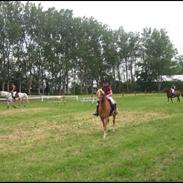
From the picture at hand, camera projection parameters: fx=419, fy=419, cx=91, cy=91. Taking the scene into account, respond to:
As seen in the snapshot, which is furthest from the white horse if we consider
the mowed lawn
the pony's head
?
the pony's head

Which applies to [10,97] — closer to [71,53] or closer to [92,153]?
[92,153]

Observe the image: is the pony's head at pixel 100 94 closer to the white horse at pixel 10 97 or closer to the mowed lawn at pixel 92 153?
the mowed lawn at pixel 92 153

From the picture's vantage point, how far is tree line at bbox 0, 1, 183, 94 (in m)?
64.4

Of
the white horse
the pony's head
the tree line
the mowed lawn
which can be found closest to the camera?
the mowed lawn

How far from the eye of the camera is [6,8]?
61.5 m

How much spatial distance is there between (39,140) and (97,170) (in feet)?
18.3

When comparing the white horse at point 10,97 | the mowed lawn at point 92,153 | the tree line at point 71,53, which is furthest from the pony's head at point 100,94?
the tree line at point 71,53

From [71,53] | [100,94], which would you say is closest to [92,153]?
[100,94]

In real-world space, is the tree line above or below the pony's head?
above

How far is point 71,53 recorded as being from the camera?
236 ft

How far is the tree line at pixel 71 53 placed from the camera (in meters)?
64.4

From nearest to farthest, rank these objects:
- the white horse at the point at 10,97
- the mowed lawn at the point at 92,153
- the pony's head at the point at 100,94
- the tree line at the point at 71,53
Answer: the mowed lawn at the point at 92,153
the pony's head at the point at 100,94
the white horse at the point at 10,97
the tree line at the point at 71,53


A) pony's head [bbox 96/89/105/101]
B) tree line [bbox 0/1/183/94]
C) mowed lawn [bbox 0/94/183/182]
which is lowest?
mowed lawn [bbox 0/94/183/182]

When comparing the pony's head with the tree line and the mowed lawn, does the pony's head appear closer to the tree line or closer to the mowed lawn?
the mowed lawn
